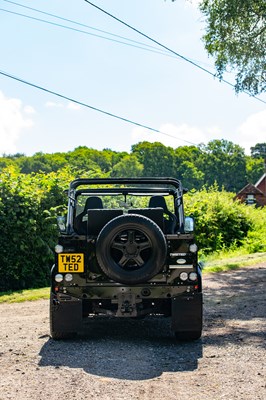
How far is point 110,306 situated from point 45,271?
6.53 m

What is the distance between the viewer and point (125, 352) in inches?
270

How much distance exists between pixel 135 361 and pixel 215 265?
11.7 m

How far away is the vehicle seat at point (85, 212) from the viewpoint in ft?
27.3

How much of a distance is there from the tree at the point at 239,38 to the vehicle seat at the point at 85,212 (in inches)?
456

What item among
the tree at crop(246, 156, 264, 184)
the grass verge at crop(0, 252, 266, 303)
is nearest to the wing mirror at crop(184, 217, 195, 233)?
the grass verge at crop(0, 252, 266, 303)

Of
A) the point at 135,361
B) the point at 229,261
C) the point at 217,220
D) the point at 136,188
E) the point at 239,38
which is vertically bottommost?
the point at 135,361

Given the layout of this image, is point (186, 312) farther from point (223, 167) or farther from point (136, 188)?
point (223, 167)

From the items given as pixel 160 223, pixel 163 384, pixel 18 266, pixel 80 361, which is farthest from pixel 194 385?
pixel 18 266

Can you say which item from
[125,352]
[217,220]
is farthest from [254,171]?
[125,352]

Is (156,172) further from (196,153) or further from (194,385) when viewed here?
(194,385)

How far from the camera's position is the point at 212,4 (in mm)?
18812

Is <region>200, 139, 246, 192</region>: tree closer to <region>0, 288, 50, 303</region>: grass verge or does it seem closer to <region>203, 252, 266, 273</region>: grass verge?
<region>203, 252, 266, 273</region>: grass verge

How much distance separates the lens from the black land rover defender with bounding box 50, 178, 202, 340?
700 centimetres

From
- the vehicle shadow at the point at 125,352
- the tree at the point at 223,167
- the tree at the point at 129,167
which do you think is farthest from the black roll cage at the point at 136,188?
the tree at the point at 129,167
